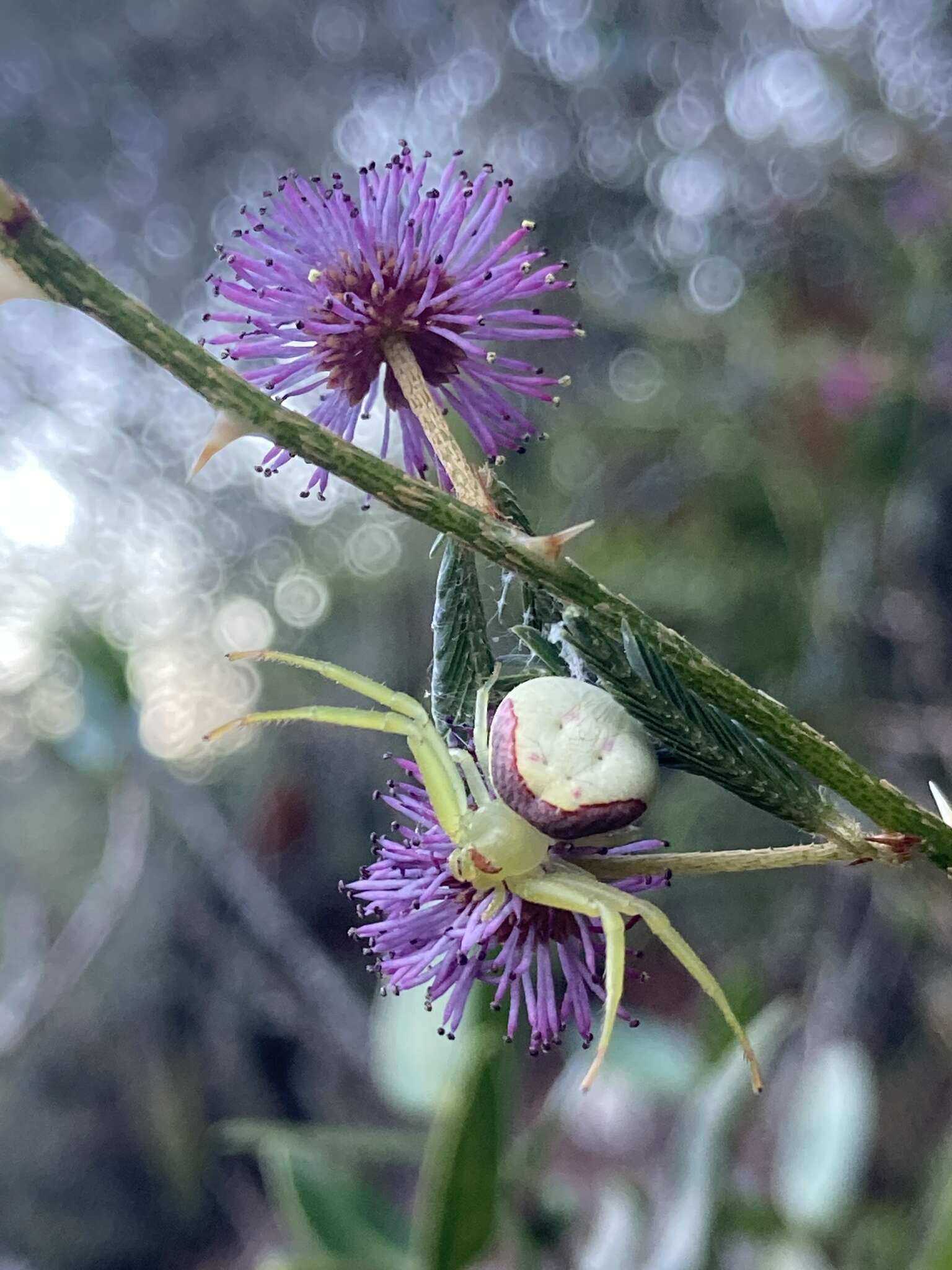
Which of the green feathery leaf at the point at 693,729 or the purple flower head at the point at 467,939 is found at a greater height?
the green feathery leaf at the point at 693,729

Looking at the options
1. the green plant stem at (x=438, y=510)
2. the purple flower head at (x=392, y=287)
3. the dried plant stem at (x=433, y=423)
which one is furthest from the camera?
the purple flower head at (x=392, y=287)

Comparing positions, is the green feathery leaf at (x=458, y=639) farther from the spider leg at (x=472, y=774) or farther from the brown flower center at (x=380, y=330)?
the brown flower center at (x=380, y=330)

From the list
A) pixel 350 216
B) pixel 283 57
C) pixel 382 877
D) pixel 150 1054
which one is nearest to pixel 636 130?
pixel 283 57

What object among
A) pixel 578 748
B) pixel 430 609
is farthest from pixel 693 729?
pixel 430 609

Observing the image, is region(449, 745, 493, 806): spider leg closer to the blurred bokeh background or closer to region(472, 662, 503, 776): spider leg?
region(472, 662, 503, 776): spider leg

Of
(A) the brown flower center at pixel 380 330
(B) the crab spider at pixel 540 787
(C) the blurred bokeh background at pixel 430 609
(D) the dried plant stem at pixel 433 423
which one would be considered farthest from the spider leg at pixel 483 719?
(C) the blurred bokeh background at pixel 430 609

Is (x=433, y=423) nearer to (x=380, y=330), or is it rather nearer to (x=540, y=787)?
(x=380, y=330)
